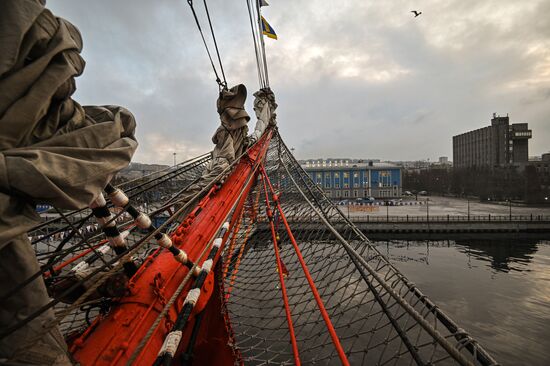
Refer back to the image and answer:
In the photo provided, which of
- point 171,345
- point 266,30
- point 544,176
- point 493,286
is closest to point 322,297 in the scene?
point 171,345

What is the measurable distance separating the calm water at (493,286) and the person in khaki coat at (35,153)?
9434 millimetres

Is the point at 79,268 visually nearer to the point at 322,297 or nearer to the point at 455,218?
the point at 322,297

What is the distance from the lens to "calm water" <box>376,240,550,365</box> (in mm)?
8070

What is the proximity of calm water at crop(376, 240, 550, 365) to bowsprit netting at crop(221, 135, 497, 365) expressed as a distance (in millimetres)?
2177

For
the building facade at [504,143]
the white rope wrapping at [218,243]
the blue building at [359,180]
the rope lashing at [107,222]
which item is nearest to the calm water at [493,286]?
the white rope wrapping at [218,243]

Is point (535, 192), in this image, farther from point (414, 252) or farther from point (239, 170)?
point (239, 170)

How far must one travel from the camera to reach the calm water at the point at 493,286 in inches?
318

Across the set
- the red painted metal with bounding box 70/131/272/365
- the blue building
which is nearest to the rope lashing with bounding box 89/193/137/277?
the red painted metal with bounding box 70/131/272/365

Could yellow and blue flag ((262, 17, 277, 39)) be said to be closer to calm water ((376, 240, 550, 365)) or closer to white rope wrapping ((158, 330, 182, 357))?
white rope wrapping ((158, 330, 182, 357))

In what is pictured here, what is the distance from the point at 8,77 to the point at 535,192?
41.8 metres

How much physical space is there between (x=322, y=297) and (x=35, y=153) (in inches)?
204

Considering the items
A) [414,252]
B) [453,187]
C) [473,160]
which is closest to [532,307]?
[414,252]

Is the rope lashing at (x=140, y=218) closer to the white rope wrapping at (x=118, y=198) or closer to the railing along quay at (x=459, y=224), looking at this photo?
the white rope wrapping at (x=118, y=198)

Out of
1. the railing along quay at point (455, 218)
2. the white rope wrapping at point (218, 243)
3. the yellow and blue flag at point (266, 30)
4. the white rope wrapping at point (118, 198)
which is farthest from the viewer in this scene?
the railing along quay at point (455, 218)
